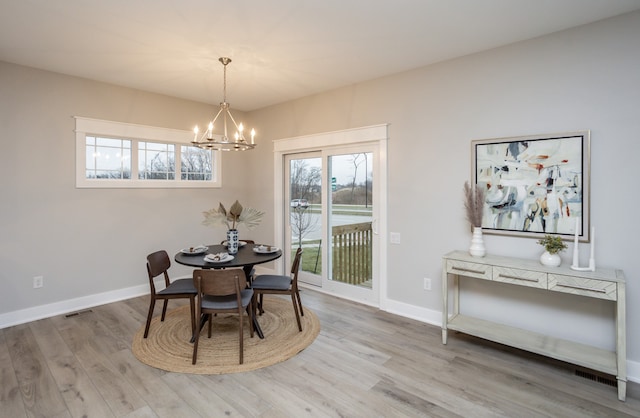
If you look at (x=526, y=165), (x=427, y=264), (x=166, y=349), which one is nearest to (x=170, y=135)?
(x=166, y=349)

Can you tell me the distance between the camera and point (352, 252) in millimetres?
4363

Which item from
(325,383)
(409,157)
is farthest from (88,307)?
(409,157)

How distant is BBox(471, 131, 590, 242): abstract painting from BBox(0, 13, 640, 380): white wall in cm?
8

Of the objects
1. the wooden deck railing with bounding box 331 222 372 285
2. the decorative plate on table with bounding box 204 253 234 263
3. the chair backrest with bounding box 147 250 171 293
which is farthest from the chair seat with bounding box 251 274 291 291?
the wooden deck railing with bounding box 331 222 372 285

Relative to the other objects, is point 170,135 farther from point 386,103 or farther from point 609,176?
A: point 609,176

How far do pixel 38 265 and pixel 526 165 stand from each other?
5.17 metres

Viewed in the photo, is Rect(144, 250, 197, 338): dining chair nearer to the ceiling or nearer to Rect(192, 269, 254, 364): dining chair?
Rect(192, 269, 254, 364): dining chair

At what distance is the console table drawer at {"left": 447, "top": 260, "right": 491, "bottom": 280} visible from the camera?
2809mm

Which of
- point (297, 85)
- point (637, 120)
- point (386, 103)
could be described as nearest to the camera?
point (637, 120)

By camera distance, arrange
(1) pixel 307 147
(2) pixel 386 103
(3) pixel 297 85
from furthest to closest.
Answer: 1. (1) pixel 307 147
2. (3) pixel 297 85
3. (2) pixel 386 103

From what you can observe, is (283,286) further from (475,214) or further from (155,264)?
(475,214)

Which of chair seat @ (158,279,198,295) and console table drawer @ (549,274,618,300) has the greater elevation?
console table drawer @ (549,274,618,300)

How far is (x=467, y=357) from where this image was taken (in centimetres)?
282

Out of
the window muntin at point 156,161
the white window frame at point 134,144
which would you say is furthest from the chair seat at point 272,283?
the window muntin at point 156,161
